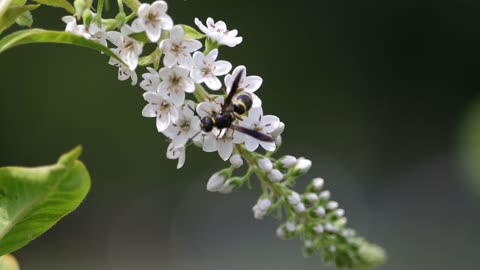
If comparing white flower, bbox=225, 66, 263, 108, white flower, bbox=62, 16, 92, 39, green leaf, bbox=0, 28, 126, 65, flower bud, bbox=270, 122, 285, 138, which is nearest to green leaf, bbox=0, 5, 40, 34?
green leaf, bbox=0, 28, 126, 65

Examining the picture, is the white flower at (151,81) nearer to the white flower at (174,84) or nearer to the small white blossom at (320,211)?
the white flower at (174,84)

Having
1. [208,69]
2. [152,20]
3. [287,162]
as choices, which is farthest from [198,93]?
[287,162]

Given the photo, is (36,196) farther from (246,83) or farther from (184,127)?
(246,83)

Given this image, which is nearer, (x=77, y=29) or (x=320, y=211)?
(x=77, y=29)

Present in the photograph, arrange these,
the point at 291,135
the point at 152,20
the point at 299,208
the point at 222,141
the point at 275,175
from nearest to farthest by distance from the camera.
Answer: the point at 152,20 < the point at 222,141 < the point at 275,175 < the point at 299,208 < the point at 291,135

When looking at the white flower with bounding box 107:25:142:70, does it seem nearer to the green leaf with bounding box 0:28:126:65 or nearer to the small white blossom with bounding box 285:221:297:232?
the green leaf with bounding box 0:28:126:65

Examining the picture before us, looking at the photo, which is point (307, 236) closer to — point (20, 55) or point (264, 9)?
point (20, 55)
